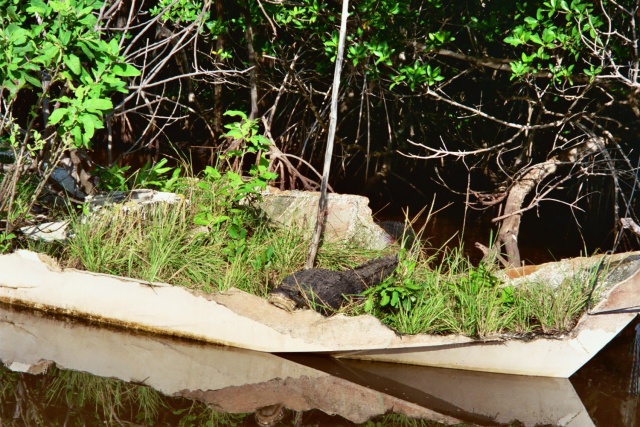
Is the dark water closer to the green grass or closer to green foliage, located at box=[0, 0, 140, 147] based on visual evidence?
the green grass

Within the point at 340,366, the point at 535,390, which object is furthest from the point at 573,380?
the point at 340,366

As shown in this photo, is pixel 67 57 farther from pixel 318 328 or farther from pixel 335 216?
pixel 335 216

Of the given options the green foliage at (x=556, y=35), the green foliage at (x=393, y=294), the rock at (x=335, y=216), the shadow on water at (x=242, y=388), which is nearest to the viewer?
the shadow on water at (x=242, y=388)

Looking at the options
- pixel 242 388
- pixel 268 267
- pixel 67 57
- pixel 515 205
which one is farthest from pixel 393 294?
pixel 67 57

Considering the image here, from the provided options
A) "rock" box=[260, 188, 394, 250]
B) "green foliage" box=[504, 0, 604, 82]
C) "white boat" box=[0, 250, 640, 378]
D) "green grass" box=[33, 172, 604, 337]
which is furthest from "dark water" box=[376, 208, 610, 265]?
"white boat" box=[0, 250, 640, 378]

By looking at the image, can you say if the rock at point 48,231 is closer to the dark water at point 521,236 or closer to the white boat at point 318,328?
the white boat at point 318,328

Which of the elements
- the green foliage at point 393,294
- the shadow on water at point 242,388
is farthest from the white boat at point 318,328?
the green foliage at point 393,294

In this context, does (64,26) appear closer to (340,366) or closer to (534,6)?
(340,366)

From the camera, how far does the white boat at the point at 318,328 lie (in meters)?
5.01

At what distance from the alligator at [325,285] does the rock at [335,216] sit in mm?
858

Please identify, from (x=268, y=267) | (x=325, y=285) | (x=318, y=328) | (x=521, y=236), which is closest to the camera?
(x=318, y=328)

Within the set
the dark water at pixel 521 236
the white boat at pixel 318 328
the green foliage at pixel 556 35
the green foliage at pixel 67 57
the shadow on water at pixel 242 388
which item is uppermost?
the green foliage at pixel 556 35

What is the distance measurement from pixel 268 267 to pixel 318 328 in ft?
2.69

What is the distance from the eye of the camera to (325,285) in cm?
533
